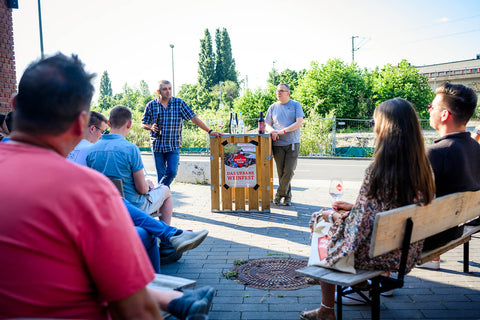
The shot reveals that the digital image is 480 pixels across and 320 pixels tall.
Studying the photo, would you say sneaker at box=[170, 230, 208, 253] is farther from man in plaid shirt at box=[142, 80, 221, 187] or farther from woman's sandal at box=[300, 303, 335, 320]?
man in plaid shirt at box=[142, 80, 221, 187]

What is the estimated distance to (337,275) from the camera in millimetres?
2477

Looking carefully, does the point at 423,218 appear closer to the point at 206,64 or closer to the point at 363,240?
the point at 363,240

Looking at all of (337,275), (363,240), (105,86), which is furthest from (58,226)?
(105,86)

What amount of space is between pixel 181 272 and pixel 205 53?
74.9m

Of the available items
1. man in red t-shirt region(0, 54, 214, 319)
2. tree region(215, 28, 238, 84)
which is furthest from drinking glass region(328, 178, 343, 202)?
tree region(215, 28, 238, 84)

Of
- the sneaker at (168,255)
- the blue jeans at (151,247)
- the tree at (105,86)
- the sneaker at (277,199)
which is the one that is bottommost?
the sneaker at (168,255)

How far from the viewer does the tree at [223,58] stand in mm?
74562

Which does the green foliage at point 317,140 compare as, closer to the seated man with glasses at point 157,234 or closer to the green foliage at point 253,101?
the green foliage at point 253,101

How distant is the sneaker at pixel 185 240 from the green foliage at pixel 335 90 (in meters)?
29.4

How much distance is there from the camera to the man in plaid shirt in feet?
20.4

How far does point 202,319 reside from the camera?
167cm

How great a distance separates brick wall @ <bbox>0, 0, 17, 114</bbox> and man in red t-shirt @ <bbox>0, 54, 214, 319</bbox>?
7.47 meters

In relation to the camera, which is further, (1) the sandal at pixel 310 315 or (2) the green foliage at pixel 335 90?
(2) the green foliage at pixel 335 90

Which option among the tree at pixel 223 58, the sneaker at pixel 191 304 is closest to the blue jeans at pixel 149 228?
the sneaker at pixel 191 304
